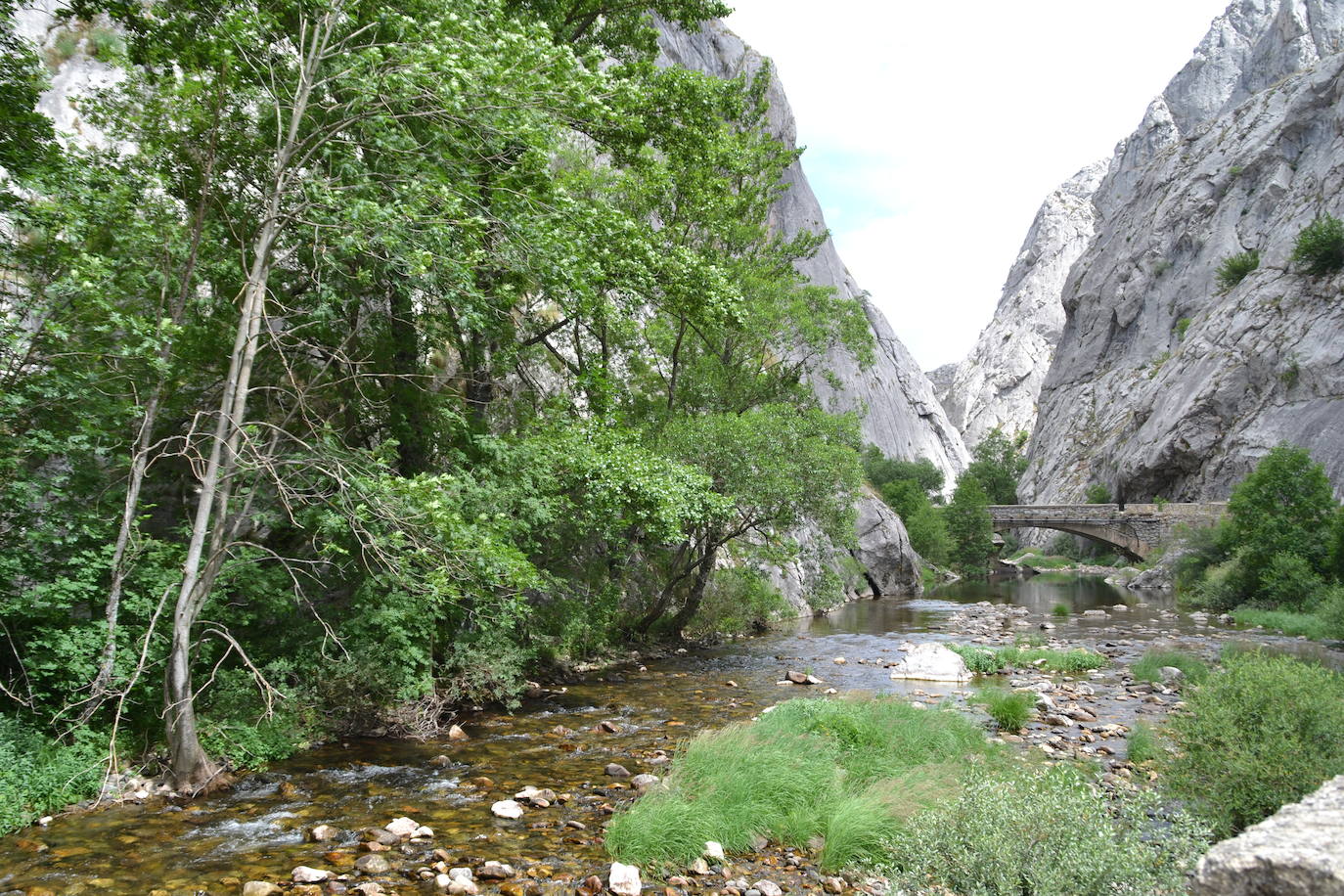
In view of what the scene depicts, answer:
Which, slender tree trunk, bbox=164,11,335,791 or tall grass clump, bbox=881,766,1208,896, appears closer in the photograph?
tall grass clump, bbox=881,766,1208,896

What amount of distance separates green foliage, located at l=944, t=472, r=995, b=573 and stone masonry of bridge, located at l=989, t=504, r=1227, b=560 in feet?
5.98

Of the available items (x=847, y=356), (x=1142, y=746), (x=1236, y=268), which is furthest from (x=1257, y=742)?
(x=1236, y=268)

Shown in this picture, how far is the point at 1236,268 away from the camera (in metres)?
73.6

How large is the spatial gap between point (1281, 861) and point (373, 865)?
6.97 meters

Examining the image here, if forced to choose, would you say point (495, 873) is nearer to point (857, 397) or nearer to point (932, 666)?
point (932, 666)

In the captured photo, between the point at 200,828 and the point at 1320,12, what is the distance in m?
149

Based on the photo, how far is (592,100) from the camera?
11312mm

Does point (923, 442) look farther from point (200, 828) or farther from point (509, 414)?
point (200, 828)

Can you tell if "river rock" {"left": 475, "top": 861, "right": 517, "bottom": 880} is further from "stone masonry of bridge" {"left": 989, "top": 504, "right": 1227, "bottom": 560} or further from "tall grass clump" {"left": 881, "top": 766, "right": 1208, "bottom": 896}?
"stone masonry of bridge" {"left": 989, "top": 504, "right": 1227, "bottom": 560}

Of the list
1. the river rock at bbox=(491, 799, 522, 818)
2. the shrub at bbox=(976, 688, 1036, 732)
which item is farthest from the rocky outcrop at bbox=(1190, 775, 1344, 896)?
the shrub at bbox=(976, 688, 1036, 732)

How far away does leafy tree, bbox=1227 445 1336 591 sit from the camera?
1195 inches

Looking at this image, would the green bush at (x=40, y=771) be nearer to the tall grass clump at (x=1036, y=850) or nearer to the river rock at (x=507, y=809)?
the river rock at (x=507, y=809)

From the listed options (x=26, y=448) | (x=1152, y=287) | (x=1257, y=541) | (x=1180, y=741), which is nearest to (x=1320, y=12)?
(x=1152, y=287)

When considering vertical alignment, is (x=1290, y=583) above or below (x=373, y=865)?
below
